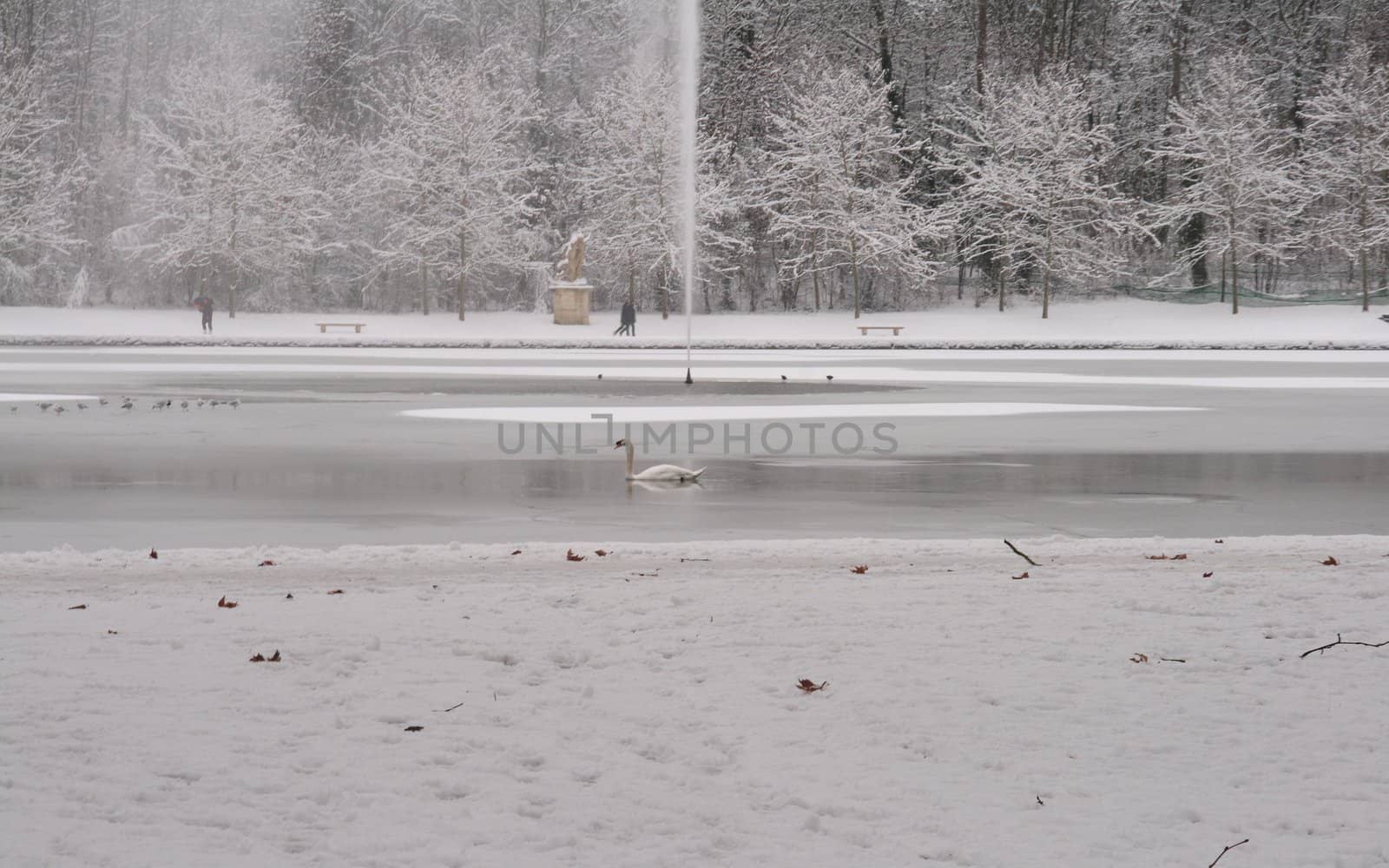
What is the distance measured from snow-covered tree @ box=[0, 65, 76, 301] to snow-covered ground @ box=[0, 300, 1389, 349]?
13.4 feet

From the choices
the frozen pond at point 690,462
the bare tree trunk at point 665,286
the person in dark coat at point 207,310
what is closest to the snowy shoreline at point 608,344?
the person in dark coat at point 207,310

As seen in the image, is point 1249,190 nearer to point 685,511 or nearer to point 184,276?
point 184,276

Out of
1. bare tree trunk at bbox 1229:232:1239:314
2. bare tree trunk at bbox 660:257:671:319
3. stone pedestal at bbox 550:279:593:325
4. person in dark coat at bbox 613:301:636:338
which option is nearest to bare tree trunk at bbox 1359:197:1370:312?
bare tree trunk at bbox 1229:232:1239:314

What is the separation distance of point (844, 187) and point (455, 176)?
16.9 metres

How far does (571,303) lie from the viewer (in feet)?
191

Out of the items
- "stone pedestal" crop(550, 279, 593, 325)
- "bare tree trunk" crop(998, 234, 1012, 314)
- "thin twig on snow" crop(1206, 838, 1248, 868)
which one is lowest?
"thin twig on snow" crop(1206, 838, 1248, 868)

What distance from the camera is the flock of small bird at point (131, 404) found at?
Answer: 2175 centimetres

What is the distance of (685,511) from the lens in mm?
12180

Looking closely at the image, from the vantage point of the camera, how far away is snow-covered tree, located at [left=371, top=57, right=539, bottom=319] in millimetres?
62719

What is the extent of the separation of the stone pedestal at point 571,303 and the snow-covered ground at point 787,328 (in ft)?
1.63

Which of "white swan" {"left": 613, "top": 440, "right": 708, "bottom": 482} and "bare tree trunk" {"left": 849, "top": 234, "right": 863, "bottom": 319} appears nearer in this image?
"white swan" {"left": 613, "top": 440, "right": 708, "bottom": 482}

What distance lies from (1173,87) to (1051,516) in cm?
5723

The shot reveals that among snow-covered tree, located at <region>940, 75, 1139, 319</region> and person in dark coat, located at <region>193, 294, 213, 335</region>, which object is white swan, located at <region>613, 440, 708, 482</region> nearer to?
person in dark coat, located at <region>193, 294, 213, 335</region>

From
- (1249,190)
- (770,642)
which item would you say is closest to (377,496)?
(770,642)
